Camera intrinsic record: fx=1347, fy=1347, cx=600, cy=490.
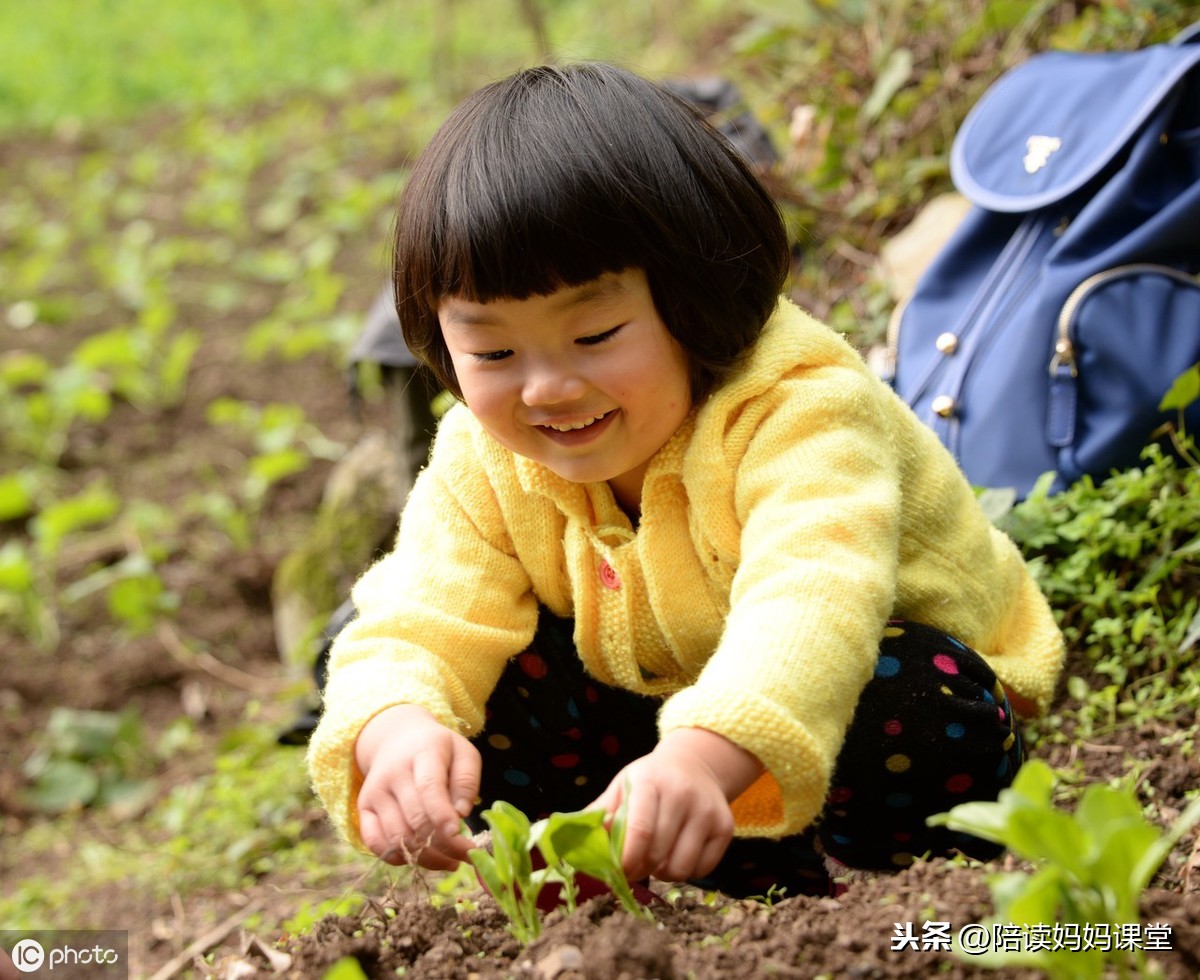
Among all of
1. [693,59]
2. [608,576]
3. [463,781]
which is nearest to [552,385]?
[608,576]

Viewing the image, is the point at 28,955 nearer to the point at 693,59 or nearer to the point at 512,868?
the point at 512,868

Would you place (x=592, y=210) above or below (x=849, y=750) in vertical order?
above

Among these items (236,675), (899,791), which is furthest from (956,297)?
(236,675)

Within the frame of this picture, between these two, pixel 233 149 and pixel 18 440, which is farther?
pixel 233 149

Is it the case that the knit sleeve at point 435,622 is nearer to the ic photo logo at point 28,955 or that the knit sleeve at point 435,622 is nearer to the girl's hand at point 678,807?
the girl's hand at point 678,807

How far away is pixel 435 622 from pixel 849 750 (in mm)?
474

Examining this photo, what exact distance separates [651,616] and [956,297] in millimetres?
1164

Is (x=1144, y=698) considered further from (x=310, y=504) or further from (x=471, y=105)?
(x=310, y=504)

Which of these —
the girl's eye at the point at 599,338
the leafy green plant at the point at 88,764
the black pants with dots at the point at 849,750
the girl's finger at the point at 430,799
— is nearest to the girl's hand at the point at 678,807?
the girl's finger at the point at 430,799

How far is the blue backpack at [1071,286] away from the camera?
7.02ft

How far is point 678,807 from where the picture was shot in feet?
3.66

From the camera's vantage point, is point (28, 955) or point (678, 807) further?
point (28, 955)

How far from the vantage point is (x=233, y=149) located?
22.3ft

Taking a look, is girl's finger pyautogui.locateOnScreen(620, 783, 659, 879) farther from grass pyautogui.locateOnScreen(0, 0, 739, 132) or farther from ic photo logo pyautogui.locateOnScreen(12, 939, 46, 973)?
grass pyautogui.locateOnScreen(0, 0, 739, 132)
